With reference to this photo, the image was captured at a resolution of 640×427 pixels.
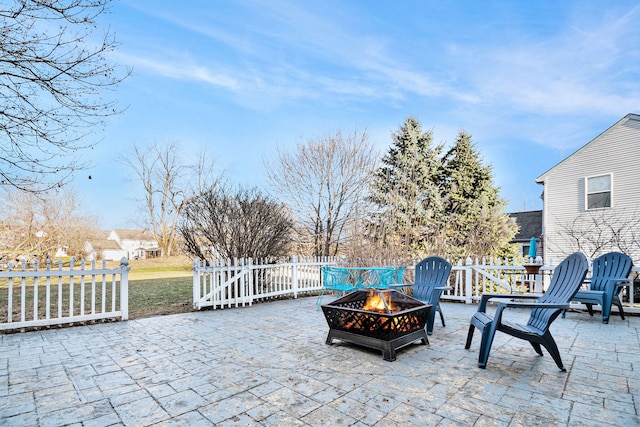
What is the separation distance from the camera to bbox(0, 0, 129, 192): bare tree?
13.0ft

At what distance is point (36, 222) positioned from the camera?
48.7 ft

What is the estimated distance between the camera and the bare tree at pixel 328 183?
39.2 ft

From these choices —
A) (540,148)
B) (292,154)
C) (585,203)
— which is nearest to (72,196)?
(292,154)

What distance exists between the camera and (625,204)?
417 inches

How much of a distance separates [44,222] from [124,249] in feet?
101

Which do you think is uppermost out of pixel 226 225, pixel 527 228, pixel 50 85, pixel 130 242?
pixel 50 85

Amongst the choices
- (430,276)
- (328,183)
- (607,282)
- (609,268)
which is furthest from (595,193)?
(430,276)

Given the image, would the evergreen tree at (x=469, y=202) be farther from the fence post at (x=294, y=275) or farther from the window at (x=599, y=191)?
the fence post at (x=294, y=275)

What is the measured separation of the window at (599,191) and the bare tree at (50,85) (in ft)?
45.4

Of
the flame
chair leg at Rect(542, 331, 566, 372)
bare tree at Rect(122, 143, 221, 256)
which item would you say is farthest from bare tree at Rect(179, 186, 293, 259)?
bare tree at Rect(122, 143, 221, 256)

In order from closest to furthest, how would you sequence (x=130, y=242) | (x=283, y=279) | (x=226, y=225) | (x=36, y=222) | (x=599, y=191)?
1. (x=226, y=225)
2. (x=283, y=279)
3. (x=599, y=191)
4. (x=36, y=222)
5. (x=130, y=242)

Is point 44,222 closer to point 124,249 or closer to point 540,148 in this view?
point 540,148

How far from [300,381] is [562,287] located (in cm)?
287

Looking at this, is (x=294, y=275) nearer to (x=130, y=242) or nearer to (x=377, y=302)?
(x=377, y=302)
